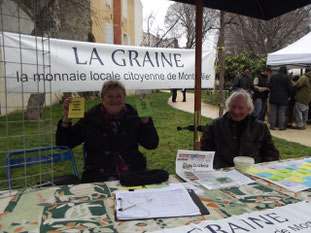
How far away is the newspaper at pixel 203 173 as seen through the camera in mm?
1461

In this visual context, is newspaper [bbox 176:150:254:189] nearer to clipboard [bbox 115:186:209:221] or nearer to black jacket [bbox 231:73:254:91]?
clipboard [bbox 115:186:209:221]

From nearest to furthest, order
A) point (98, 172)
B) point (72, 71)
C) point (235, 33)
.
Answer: point (98, 172)
point (72, 71)
point (235, 33)

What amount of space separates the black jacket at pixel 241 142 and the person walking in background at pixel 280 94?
4.59 meters

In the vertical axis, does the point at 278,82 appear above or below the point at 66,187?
above

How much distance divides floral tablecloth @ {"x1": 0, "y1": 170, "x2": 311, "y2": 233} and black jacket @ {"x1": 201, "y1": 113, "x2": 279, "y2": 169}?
72cm

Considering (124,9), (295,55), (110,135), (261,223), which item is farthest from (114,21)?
(261,223)

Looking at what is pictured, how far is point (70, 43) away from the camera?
2709 mm

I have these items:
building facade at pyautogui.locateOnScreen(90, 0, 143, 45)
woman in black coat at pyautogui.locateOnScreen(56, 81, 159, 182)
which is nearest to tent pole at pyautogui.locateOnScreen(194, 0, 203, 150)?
woman in black coat at pyautogui.locateOnScreen(56, 81, 159, 182)

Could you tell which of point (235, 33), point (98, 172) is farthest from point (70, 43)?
point (235, 33)

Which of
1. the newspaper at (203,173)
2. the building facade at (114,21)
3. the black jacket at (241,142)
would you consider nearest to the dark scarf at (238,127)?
the black jacket at (241,142)

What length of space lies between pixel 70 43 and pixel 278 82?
549 cm

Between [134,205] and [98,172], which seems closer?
[134,205]

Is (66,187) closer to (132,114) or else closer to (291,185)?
(132,114)

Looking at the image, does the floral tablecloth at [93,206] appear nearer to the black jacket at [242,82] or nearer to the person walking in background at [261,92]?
the black jacket at [242,82]
